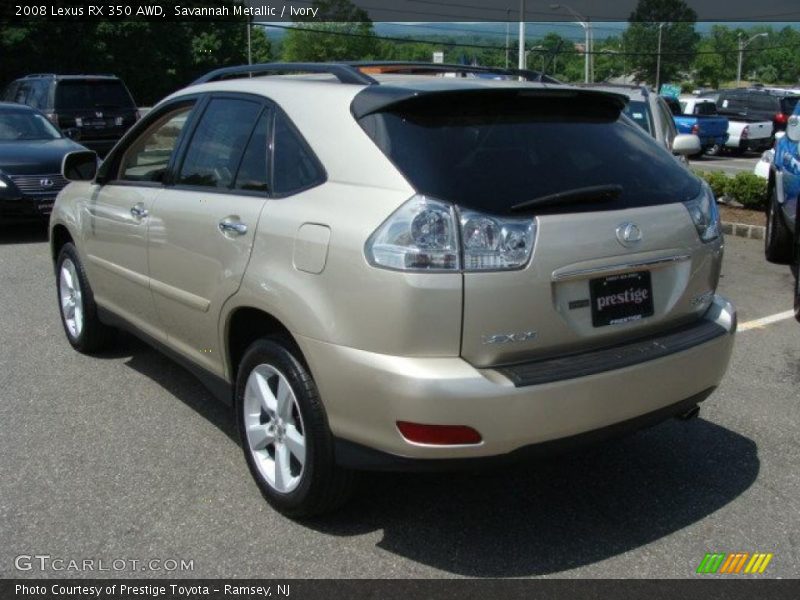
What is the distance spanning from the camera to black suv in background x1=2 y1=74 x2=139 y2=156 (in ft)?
50.5

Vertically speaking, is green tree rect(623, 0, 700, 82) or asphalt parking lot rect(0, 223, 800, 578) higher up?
green tree rect(623, 0, 700, 82)

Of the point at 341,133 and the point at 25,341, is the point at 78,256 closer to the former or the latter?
the point at 25,341

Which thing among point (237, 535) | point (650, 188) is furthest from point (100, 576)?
point (650, 188)

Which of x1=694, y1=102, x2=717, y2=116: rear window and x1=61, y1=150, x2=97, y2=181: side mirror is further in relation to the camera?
x1=694, y1=102, x2=717, y2=116: rear window

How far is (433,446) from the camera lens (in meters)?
2.77

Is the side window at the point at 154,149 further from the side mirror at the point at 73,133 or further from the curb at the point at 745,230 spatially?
the side mirror at the point at 73,133

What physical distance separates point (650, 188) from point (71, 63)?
1885 inches

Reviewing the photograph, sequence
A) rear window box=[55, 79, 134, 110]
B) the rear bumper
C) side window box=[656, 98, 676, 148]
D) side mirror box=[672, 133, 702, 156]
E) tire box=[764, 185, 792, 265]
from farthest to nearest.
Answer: rear window box=[55, 79, 134, 110] → tire box=[764, 185, 792, 265] → side window box=[656, 98, 676, 148] → side mirror box=[672, 133, 702, 156] → the rear bumper

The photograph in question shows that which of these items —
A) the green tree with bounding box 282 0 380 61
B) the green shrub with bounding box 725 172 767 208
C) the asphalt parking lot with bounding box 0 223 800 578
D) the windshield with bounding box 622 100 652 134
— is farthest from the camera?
the green tree with bounding box 282 0 380 61

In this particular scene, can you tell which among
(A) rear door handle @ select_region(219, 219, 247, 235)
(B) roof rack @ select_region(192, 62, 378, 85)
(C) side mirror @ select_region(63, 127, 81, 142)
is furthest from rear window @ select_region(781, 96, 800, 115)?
(A) rear door handle @ select_region(219, 219, 247, 235)

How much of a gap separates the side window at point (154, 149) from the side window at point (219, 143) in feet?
0.77

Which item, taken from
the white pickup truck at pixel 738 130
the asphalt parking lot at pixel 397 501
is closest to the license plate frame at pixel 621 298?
the asphalt parking lot at pixel 397 501

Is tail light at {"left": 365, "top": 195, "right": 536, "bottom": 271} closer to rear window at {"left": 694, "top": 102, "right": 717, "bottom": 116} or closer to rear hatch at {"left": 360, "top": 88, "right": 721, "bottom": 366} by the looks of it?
rear hatch at {"left": 360, "top": 88, "right": 721, "bottom": 366}

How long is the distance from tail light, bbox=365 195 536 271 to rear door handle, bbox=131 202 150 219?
71.6 inches
